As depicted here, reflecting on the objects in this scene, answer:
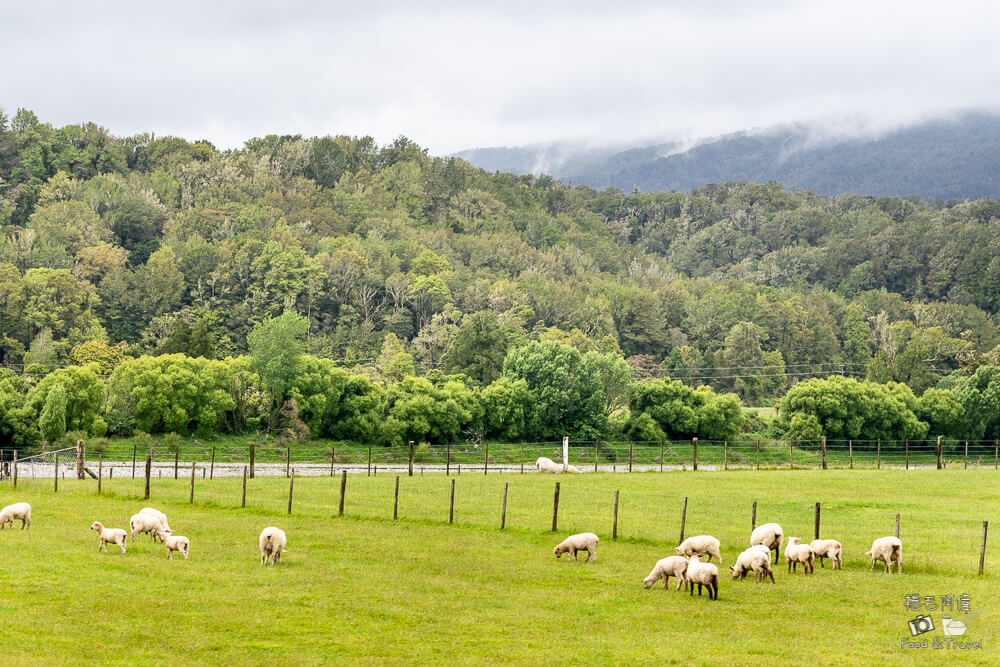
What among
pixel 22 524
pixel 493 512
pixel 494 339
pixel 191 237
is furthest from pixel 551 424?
pixel 191 237

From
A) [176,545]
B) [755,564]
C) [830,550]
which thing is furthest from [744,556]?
[176,545]

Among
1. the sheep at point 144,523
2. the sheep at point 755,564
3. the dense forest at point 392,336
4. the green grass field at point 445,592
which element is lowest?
the green grass field at point 445,592

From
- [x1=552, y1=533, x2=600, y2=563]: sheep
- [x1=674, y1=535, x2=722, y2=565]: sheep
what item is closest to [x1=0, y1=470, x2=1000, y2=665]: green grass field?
[x1=552, y1=533, x2=600, y2=563]: sheep

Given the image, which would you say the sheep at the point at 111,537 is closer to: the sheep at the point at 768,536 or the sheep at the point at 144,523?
the sheep at the point at 144,523

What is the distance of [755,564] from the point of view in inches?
A: 873

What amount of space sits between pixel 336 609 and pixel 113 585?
4459mm

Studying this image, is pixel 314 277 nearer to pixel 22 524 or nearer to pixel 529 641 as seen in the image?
pixel 22 524

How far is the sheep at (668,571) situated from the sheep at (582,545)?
322 cm

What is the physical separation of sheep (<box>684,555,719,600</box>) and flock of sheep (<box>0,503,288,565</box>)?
334 inches

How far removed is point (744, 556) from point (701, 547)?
1.18m

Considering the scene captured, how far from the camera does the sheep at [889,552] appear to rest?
23.7m

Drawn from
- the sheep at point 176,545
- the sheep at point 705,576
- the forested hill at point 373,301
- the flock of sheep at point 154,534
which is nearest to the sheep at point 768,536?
the sheep at point 705,576

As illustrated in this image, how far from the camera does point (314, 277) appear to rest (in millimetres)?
156125

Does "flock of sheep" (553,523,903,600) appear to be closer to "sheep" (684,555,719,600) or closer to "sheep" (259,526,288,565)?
"sheep" (684,555,719,600)
